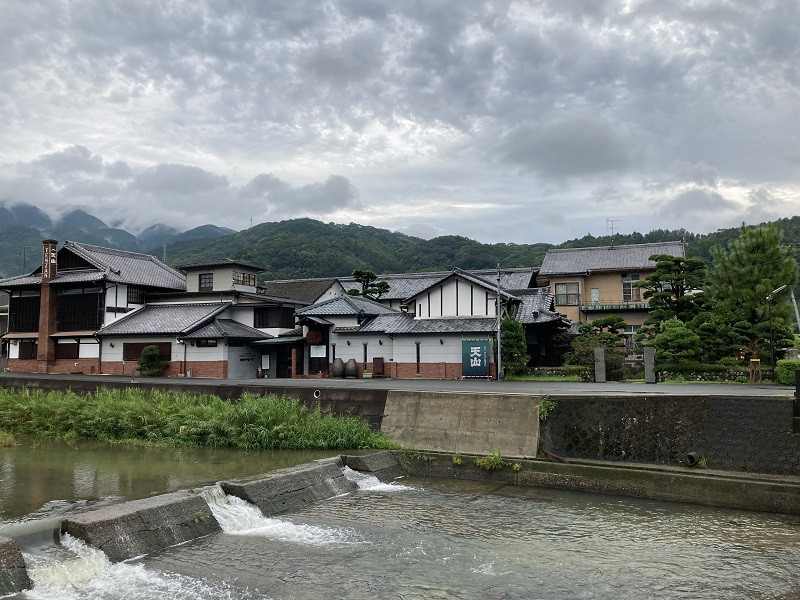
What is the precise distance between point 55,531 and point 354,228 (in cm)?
11335

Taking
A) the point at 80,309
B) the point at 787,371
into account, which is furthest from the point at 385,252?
the point at 787,371

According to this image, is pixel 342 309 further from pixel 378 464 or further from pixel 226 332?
pixel 378 464

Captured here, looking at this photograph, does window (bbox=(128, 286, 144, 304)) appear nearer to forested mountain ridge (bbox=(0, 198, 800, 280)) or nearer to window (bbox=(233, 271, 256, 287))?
window (bbox=(233, 271, 256, 287))

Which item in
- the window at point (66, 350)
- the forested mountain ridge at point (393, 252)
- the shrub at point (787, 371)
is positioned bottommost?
the shrub at point (787, 371)

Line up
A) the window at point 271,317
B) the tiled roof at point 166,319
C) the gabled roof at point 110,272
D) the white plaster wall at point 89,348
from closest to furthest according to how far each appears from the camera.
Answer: the tiled roof at point 166,319 < the window at point 271,317 < the white plaster wall at point 89,348 < the gabled roof at point 110,272

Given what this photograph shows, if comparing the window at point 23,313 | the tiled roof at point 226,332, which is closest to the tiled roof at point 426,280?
the tiled roof at point 226,332

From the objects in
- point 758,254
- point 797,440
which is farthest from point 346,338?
point 797,440

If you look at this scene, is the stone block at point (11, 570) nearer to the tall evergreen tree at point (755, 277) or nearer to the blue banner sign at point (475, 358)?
the blue banner sign at point (475, 358)

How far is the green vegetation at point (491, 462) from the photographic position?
1495 centimetres

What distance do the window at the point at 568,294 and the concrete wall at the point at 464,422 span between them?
31948mm

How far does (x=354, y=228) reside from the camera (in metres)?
121

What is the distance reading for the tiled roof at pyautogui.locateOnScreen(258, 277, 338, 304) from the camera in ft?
145

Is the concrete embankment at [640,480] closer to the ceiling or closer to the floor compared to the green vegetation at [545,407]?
closer to the floor

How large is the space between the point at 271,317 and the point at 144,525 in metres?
28.1
